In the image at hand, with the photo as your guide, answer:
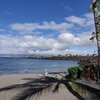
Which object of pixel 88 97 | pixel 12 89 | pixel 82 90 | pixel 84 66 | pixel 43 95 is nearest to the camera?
pixel 88 97

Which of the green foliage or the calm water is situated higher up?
the calm water

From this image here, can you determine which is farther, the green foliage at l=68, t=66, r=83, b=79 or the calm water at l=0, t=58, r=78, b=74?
the calm water at l=0, t=58, r=78, b=74

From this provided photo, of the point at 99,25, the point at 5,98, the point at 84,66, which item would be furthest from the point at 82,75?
the point at 5,98

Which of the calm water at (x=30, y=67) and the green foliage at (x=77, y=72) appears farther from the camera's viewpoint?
the calm water at (x=30, y=67)

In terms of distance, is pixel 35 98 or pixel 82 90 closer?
pixel 82 90

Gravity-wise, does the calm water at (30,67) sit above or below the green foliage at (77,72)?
above

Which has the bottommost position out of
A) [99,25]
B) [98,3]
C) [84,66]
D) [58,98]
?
[58,98]

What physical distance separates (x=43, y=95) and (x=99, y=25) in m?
5.36

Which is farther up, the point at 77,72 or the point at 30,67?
the point at 30,67

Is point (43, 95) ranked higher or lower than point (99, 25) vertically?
lower

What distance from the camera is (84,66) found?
26.7 metres

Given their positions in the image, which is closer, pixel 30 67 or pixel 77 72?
pixel 77 72

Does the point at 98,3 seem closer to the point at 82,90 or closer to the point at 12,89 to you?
the point at 82,90

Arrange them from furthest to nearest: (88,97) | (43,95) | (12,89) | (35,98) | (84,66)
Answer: (84,66)
(12,89)
(43,95)
(35,98)
(88,97)
